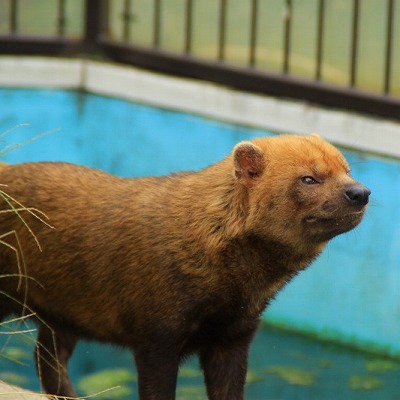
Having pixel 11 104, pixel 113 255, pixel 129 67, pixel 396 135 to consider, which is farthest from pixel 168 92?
pixel 113 255

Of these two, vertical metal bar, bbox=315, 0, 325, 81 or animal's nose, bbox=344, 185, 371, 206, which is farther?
vertical metal bar, bbox=315, 0, 325, 81

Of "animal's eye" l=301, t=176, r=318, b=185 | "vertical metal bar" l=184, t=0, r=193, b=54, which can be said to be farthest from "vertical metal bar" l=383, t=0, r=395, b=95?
"animal's eye" l=301, t=176, r=318, b=185

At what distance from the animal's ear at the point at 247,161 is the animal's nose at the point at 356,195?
0.44 metres

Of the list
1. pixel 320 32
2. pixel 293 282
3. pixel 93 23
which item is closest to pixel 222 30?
pixel 320 32

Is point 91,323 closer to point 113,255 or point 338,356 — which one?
point 113,255

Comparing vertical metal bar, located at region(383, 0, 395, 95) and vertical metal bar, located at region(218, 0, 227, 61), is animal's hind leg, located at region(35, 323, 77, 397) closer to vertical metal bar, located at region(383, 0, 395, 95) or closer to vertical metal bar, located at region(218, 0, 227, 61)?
vertical metal bar, located at region(383, 0, 395, 95)

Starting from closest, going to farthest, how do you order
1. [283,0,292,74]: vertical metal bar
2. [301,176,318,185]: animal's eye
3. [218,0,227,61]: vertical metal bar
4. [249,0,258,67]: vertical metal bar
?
[301,176,318,185]: animal's eye
[283,0,292,74]: vertical metal bar
[249,0,258,67]: vertical metal bar
[218,0,227,61]: vertical metal bar

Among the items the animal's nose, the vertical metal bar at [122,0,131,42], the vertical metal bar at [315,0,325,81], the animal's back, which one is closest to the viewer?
the animal's nose

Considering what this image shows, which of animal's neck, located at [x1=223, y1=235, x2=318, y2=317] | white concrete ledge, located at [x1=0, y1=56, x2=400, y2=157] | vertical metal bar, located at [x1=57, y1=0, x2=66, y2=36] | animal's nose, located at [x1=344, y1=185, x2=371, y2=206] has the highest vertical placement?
animal's nose, located at [x1=344, y1=185, x2=371, y2=206]

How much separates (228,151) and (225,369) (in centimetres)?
309

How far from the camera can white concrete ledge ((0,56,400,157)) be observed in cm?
898

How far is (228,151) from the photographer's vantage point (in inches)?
372

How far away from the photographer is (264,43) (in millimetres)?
9695

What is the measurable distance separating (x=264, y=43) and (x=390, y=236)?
176cm
